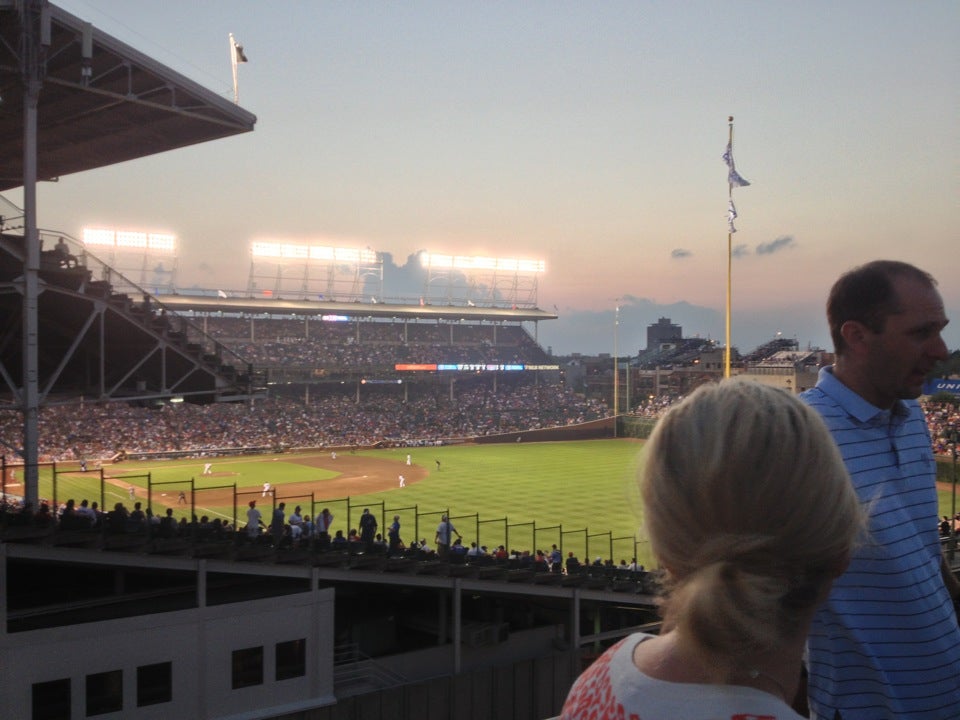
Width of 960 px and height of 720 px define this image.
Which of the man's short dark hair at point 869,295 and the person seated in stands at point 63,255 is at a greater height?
the person seated in stands at point 63,255

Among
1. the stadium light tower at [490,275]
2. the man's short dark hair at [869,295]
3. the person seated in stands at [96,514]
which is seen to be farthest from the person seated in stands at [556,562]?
the stadium light tower at [490,275]

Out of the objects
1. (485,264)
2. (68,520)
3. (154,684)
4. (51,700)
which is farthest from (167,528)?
(485,264)

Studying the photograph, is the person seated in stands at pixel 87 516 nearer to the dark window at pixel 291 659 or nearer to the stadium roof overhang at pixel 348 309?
the dark window at pixel 291 659

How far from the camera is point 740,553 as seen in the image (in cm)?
127

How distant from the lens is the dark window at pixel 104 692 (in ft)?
42.1

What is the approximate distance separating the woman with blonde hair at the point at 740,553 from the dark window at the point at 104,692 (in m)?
13.9

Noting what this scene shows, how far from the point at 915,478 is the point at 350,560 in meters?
14.6

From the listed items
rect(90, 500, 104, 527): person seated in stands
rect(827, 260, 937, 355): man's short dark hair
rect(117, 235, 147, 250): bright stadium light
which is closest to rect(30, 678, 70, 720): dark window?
rect(90, 500, 104, 527): person seated in stands

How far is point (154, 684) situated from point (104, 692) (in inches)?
30.3

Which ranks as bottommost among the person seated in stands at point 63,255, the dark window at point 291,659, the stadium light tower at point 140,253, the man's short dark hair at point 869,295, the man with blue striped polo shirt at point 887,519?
the dark window at point 291,659

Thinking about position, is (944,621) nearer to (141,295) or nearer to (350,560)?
(350,560)

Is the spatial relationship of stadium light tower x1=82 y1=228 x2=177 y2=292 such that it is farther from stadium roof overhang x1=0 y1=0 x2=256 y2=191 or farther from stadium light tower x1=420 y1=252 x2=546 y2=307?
stadium roof overhang x1=0 y1=0 x2=256 y2=191

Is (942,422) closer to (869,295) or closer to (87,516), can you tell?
(87,516)

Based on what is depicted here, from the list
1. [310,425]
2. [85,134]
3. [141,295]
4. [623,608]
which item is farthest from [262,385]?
[310,425]
